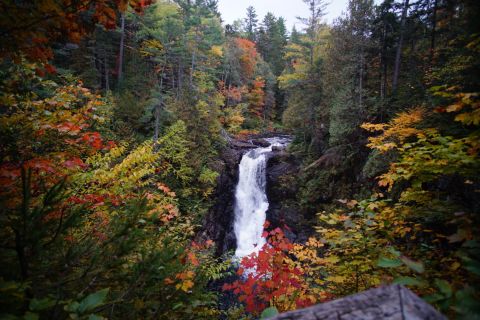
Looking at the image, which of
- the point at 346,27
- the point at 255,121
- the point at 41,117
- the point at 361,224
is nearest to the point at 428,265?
the point at 361,224

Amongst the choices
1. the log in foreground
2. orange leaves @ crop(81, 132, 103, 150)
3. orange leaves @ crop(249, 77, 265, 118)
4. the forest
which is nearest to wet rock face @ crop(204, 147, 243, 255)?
the forest

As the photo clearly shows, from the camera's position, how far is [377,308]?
3.59 ft

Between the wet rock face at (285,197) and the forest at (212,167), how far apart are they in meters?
0.16

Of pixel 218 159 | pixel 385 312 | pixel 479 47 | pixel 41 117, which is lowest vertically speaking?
pixel 218 159

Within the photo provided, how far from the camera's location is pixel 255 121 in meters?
32.6

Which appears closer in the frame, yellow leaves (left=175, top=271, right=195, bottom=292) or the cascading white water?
yellow leaves (left=175, top=271, right=195, bottom=292)

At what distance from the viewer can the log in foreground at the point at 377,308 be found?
1048 mm

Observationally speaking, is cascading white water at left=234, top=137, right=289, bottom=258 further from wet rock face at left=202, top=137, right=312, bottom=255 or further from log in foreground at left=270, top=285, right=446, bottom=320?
log in foreground at left=270, top=285, right=446, bottom=320

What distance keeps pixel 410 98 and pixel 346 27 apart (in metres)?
7.58

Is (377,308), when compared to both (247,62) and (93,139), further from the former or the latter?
(247,62)

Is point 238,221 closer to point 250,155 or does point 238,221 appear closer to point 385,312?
point 250,155

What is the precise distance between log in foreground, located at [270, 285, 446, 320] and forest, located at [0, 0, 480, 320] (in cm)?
15

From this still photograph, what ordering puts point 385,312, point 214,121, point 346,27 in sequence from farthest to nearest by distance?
point 214,121 → point 346,27 → point 385,312

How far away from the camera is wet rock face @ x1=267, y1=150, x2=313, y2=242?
15581mm
